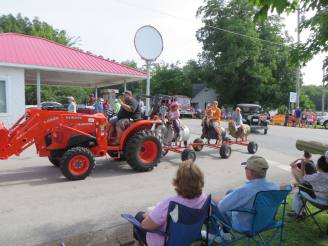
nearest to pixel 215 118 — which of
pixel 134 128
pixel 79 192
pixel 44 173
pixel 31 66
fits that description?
pixel 134 128

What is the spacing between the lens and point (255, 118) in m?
21.5

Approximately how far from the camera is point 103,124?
809cm

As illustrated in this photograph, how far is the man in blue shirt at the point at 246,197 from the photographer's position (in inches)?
144

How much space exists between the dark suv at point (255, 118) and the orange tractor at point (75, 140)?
13.7 meters

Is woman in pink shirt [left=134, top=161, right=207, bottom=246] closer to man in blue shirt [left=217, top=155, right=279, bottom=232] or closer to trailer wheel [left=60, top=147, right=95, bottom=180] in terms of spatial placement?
man in blue shirt [left=217, top=155, right=279, bottom=232]

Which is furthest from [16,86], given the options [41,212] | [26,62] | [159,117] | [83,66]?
[41,212]

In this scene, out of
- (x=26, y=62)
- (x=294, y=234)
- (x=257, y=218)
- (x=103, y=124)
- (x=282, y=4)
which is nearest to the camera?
(x=282, y=4)

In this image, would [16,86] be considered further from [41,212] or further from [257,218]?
[257,218]

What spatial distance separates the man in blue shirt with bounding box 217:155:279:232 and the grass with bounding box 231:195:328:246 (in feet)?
2.21

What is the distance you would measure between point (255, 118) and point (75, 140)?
15.9 meters

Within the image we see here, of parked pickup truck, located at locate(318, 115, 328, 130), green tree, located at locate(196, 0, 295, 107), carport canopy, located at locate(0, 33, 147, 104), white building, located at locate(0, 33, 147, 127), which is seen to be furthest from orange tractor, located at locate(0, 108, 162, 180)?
green tree, located at locate(196, 0, 295, 107)

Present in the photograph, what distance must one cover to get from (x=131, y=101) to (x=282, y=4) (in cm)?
578

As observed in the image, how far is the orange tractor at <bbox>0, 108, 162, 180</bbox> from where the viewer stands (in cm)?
714

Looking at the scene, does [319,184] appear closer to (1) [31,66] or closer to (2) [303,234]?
(2) [303,234]
